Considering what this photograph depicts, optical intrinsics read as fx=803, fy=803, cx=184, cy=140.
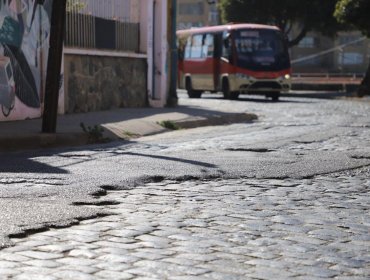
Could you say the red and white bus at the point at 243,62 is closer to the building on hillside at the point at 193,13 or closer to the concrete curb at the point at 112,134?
the concrete curb at the point at 112,134

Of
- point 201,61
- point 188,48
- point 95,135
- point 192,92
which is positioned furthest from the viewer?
point 188,48

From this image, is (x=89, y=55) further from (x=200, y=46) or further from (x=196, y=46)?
(x=196, y=46)

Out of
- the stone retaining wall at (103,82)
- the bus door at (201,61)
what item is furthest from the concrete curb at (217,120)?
the bus door at (201,61)

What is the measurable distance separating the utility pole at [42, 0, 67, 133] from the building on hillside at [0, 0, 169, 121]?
2.59m

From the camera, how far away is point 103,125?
15.1 meters

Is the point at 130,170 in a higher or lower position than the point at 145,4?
lower

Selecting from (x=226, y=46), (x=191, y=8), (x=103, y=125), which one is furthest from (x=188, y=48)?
(x=191, y=8)

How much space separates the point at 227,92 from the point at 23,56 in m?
18.8

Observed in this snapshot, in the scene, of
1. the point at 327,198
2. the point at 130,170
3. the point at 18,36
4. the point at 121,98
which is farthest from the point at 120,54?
the point at 327,198

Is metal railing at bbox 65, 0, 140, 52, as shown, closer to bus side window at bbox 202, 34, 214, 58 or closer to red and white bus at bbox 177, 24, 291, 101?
red and white bus at bbox 177, 24, 291, 101

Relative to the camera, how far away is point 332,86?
148 feet

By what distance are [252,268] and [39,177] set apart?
4.03 meters

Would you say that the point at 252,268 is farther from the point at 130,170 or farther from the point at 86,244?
the point at 130,170

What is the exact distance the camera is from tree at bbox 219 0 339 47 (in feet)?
175
